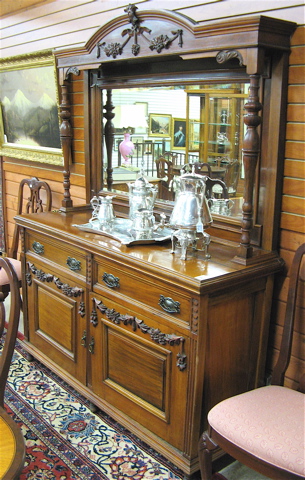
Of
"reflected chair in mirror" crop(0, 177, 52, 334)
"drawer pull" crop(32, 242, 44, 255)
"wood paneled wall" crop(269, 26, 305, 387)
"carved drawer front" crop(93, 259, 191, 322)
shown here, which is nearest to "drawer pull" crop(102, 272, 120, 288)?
"carved drawer front" crop(93, 259, 191, 322)

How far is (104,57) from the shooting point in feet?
8.42

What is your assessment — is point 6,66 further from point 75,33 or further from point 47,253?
point 47,253

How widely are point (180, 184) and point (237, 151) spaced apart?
1.06 ft

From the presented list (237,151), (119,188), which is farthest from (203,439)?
(119,188)

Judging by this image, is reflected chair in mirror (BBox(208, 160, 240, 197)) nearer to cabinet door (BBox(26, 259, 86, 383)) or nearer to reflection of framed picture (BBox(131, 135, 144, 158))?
reflection of framed picture (BBox(131, 135, 144, 158))

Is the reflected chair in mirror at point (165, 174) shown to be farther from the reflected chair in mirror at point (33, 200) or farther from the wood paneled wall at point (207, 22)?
the reflected chair in mirror at point (33, 200)

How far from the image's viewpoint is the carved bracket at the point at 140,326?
2.02 metres

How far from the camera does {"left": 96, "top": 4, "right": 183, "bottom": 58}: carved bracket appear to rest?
2.19 metres

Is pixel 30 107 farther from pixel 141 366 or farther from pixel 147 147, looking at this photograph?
pixel 141 366

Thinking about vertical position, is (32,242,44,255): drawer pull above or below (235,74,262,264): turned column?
below

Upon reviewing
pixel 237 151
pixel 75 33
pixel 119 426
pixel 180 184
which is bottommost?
pixel 119 426

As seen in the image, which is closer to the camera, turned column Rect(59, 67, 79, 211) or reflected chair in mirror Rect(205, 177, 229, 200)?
reflected chair in mirror Rect(205, 177, 229, 200)

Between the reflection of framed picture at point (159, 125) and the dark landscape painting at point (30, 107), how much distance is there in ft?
4.38

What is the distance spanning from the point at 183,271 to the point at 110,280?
509mm
